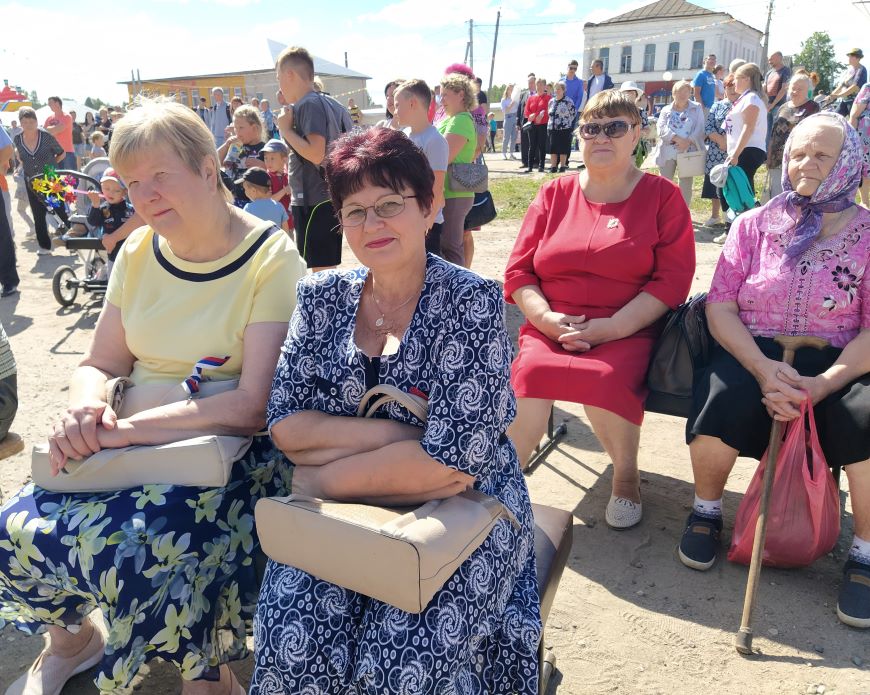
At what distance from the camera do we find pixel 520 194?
12.1 meters

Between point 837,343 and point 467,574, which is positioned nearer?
point 467,574

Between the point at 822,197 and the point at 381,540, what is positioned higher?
the point at 822,197

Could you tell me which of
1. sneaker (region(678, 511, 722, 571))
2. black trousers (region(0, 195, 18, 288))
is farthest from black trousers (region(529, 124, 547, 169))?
sneaker (region(678, 511, 722, 571))

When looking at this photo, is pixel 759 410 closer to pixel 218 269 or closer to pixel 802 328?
pixel 802 328

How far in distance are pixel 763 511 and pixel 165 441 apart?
2.06 m

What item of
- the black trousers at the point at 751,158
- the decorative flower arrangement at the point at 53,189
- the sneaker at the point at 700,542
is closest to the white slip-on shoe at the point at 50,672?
the sneaker at the point at 700,542

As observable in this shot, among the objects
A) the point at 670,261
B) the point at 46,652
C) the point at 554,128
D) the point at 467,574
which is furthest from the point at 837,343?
the point at 554,128

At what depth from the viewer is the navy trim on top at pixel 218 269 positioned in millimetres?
2111

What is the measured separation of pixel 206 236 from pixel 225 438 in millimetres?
662

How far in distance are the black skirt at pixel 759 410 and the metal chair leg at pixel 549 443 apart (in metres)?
1.05

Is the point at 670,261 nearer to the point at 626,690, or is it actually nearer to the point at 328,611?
the point at 626,690

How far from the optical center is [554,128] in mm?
13859

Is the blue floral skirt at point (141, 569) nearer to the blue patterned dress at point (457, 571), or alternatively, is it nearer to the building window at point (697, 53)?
the blue patterned dress at point (457, 571)

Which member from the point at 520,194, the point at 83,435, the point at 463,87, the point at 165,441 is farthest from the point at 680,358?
the point at 520,194
